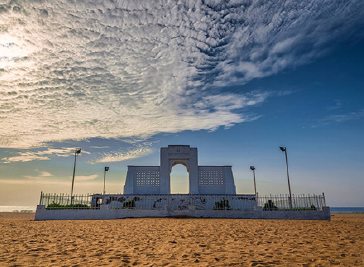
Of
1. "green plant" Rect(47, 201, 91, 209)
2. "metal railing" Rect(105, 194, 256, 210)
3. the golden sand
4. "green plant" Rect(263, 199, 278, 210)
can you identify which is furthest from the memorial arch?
the golden sand

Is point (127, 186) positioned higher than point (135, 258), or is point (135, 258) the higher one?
point (127, 186)

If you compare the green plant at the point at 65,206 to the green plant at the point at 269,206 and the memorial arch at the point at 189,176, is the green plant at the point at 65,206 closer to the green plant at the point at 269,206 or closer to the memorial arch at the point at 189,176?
the memorial arch at the point at 189,176

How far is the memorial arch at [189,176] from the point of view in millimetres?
25094

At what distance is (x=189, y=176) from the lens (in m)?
25.4

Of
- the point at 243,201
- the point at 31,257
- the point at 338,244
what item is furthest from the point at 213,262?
the point at 243,201

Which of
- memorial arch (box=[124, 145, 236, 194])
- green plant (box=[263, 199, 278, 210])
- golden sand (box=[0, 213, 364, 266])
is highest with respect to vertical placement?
memorial arch (box=[124, 145, 236, 194])

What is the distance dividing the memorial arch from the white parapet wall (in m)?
7.00

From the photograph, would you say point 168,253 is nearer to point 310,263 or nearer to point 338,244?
point 310,263

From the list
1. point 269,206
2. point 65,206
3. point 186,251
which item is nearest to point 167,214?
point 269,206

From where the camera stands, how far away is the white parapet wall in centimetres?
1625

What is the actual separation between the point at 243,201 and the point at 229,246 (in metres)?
15.6

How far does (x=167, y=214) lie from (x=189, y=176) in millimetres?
7911

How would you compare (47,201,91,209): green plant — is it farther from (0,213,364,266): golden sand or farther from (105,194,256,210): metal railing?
(0,213,364,266): golden sand

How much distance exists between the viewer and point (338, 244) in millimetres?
6781
